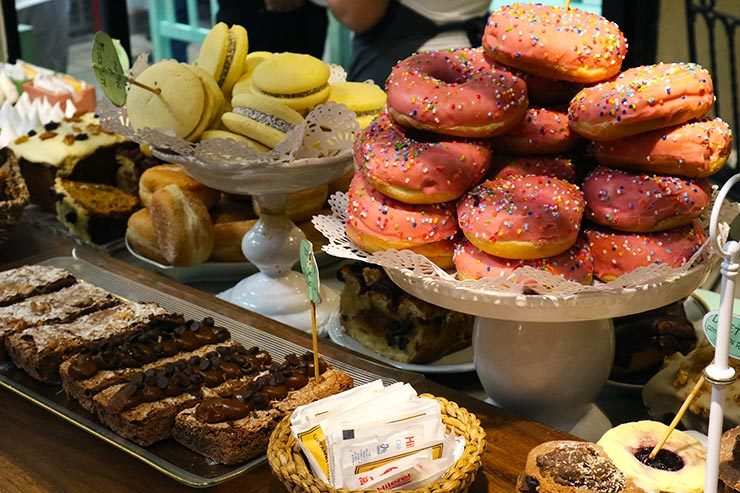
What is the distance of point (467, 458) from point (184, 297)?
3.11ft

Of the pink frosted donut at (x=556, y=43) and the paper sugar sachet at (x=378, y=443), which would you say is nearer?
the paper sugar sachet at (x=378, y=443)

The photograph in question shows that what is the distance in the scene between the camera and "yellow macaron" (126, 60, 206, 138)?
74.7 inches

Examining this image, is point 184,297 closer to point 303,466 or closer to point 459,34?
point 303,466

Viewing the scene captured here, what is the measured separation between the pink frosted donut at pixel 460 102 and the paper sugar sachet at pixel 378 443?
427mm

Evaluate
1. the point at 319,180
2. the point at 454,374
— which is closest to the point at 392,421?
the point at 454,374

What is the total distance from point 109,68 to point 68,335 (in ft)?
1.90

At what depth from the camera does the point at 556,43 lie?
1399mm

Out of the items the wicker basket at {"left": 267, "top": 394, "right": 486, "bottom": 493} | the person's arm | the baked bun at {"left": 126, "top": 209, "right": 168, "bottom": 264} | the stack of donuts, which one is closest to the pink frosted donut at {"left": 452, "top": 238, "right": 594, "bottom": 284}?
the stack of donuts

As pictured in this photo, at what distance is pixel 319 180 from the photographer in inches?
76.7

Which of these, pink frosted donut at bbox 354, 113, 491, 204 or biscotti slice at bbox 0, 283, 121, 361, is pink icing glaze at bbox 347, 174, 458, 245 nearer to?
pink frosted donut at bbox 354, 113, 491, 204

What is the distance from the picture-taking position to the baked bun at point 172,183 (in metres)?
2.29

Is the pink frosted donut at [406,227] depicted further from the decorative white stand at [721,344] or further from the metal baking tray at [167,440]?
the decorative white stand at [721,344]

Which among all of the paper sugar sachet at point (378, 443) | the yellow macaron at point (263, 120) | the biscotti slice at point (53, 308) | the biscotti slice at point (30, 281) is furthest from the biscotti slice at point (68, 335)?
the paper sugar sachet at point (378, 443)

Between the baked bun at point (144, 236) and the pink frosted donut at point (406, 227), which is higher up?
the pink frosted donut at point (406, 227)
